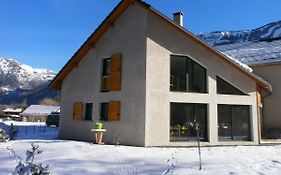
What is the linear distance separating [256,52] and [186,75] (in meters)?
11.2

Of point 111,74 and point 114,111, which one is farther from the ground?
point 111,74

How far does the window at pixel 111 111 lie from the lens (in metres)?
16.8

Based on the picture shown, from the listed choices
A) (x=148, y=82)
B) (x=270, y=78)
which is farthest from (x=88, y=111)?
(x=270, y=78)

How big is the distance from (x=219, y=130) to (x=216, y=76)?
297 cm

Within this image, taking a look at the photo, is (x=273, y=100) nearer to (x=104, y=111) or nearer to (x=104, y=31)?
(x=104, y=111)

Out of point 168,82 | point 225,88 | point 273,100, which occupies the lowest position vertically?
point 273,100

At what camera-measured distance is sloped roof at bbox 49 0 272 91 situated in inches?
652

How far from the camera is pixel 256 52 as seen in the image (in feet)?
83.7

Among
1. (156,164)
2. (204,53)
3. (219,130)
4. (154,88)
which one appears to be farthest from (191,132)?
(156,164)

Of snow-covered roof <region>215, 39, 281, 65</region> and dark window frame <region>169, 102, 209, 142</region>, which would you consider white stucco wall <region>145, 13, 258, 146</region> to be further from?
snow-covered roof <region>215, 39, 281, 65</region>

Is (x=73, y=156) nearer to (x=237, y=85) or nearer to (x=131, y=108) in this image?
(x=131, y=108)

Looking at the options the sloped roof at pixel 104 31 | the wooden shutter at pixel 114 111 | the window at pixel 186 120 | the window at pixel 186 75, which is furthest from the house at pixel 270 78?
the wooden shutter at pixel 114 111

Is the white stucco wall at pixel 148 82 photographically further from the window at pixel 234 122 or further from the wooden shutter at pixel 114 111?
the window at pixel 234 122

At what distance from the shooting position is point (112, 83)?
17.4 m
